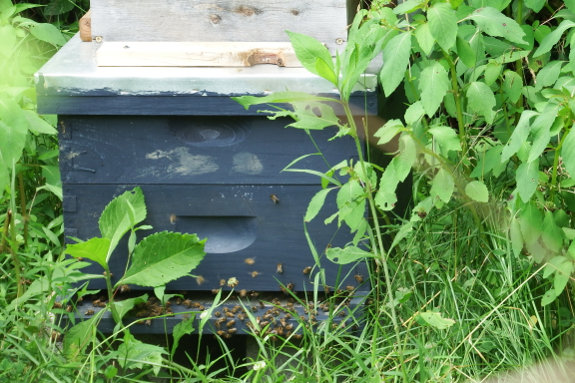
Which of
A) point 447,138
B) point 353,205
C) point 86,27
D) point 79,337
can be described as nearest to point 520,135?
point 447,138

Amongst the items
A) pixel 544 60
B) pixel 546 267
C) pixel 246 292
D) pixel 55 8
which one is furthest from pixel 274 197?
pixel 55 8

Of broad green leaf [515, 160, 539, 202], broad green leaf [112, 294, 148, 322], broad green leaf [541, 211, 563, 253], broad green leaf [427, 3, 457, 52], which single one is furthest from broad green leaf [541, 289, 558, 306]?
broad green leaf [112, 294, 148, 322]

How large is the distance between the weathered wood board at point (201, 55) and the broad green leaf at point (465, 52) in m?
0.36

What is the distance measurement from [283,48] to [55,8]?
148 cm

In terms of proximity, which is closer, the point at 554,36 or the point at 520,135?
the point at 520,135

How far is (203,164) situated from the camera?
5.21 feet

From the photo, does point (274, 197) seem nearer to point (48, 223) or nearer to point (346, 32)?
point (346, 32)

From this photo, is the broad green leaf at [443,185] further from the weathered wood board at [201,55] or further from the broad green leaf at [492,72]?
the weathered wood board at [201,55]

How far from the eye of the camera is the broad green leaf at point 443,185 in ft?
4.75

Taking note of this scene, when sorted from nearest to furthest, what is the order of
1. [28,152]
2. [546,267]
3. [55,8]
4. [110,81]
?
[546,267] → [110,81] → [28,152] → [55,8]

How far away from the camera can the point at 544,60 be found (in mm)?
1676

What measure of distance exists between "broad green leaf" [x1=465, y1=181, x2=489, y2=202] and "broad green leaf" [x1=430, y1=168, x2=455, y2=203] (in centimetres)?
5

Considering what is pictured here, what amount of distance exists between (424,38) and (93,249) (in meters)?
0.80

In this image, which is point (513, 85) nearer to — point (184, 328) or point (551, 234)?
point (551, 234)
